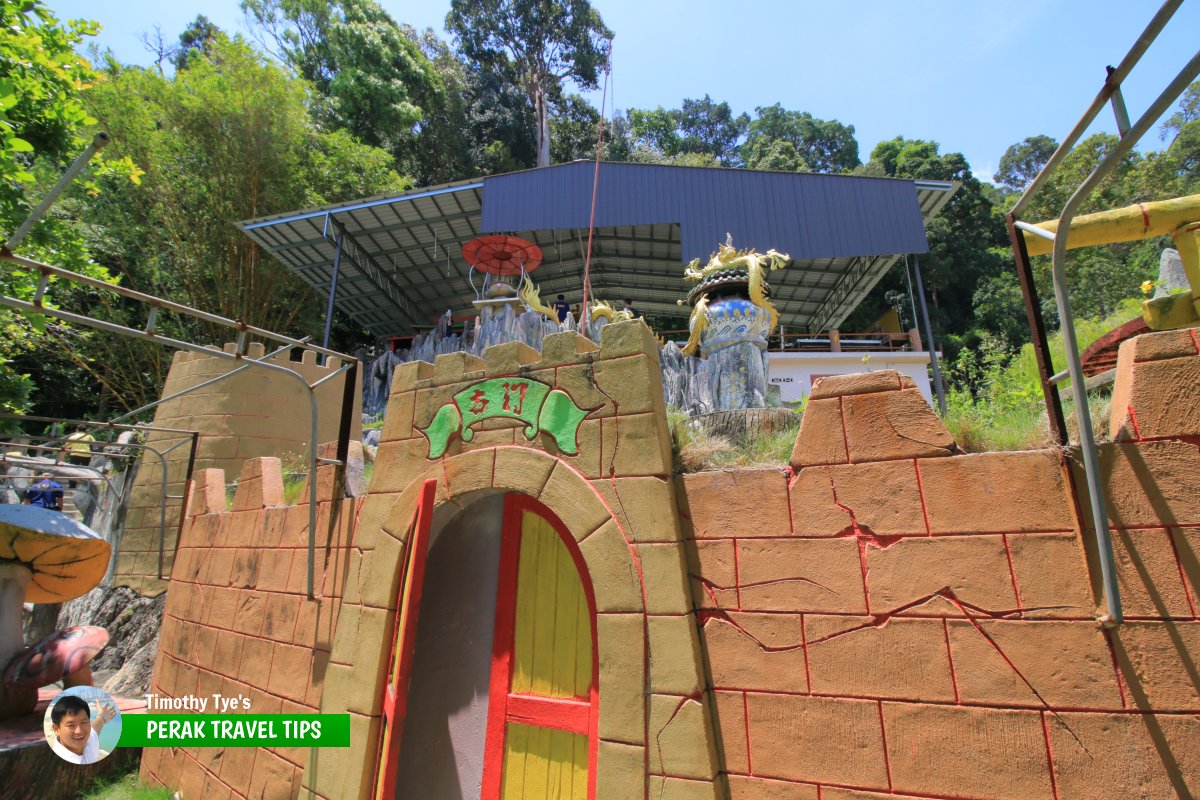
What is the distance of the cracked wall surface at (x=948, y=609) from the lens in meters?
2.46

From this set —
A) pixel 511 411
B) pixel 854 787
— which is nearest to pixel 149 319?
pixel 511 411

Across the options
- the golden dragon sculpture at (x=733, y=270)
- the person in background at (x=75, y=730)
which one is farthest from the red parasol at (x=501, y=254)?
the person in background at (x=75, y=730)

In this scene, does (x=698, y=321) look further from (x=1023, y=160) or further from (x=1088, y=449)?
(x=1023, y=160)

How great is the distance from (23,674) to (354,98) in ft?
88.3

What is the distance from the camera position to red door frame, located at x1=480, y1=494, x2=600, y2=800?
3535 mm

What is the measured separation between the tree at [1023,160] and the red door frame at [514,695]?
45975 mm

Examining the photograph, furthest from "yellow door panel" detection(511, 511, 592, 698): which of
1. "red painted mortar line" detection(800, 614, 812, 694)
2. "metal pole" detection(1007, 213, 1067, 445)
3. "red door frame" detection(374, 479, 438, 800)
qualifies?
"metal pole" detection(1007, 213, 1067, 445)

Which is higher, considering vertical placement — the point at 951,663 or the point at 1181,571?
the point at 1181,571

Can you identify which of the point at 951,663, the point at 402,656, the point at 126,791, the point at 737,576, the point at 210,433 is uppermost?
the point at 210,433

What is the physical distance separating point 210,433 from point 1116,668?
11.7 metres

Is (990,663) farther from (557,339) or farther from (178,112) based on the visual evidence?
(178,112)

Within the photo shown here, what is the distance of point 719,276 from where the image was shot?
30.7ft

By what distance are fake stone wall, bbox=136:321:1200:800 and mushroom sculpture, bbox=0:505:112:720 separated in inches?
181

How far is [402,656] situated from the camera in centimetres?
393
